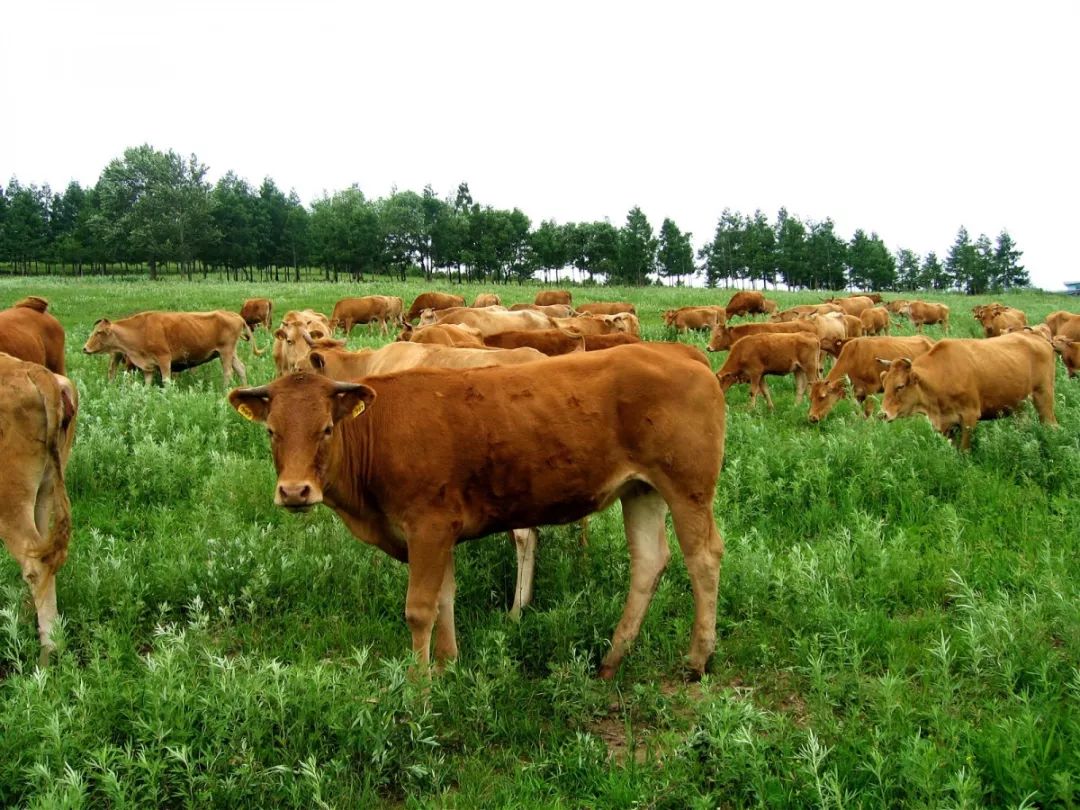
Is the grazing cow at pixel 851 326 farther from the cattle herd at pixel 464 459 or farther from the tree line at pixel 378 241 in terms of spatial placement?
the tree line at pixel 378 241

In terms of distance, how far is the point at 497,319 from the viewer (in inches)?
847

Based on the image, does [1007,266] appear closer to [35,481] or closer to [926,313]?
[926,313]

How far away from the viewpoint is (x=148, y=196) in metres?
78.8

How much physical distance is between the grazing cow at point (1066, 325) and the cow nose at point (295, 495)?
26.9 meters

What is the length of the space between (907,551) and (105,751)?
6.49m

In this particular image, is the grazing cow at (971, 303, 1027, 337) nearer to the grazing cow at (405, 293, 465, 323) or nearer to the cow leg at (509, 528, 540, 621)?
the grazing cow at (405, 293, 465, 323)

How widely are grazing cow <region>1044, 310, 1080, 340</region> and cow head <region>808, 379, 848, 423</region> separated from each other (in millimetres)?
13606

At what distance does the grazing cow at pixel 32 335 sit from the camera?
9.95 metres

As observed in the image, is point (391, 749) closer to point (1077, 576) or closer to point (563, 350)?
point (1077, 576)

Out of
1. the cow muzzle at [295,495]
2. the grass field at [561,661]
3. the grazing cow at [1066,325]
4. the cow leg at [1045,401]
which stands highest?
the grazing cow at [1066,325]

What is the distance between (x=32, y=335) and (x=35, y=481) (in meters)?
6.14

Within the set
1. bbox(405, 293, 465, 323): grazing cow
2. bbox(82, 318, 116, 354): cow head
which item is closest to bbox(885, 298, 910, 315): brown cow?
bbox(405, 293, 465, 323): grazing cow

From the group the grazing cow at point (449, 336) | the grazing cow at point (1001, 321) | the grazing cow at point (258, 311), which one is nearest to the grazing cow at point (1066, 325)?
the grazing cow at point (1001, 321)

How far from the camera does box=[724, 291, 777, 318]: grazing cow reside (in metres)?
35.5
